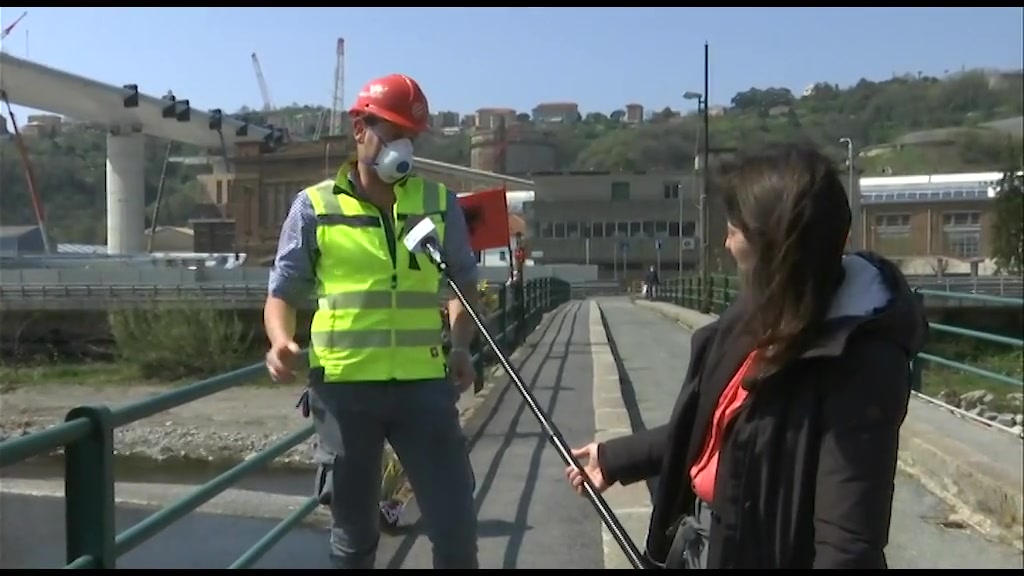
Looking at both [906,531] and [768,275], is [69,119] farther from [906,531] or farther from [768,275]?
[768,275]

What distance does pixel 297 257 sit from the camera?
3590mm

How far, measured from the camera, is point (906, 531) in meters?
6.39

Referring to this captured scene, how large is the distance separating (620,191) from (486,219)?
7354 cm

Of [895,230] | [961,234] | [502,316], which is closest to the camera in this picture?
[502,316]

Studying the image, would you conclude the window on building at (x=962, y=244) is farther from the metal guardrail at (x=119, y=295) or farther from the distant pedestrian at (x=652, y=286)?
the metal guardrail at (x=119, y=295)

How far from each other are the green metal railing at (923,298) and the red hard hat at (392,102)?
1.11 meters

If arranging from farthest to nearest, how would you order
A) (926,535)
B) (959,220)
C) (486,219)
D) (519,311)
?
(959,220) < (519,311) < (926,535) < (486,219)

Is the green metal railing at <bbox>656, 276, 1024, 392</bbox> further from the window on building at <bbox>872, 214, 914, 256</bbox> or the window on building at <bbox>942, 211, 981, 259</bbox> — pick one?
the window on building at <bbox>942, 211, 981, 259</bbox>

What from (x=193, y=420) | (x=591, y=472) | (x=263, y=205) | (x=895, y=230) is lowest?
(x=193, y=420)

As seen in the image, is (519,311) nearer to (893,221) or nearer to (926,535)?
(926,535)


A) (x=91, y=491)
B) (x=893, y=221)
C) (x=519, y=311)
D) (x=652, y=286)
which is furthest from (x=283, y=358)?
(x=893, y=221)

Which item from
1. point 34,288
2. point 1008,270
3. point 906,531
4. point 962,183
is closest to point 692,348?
point 906,531

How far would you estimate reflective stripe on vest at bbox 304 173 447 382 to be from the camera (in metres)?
3.59

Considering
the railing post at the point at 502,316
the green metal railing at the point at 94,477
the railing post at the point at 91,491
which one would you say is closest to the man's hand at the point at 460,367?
the green metal railing at the point at 94,477
